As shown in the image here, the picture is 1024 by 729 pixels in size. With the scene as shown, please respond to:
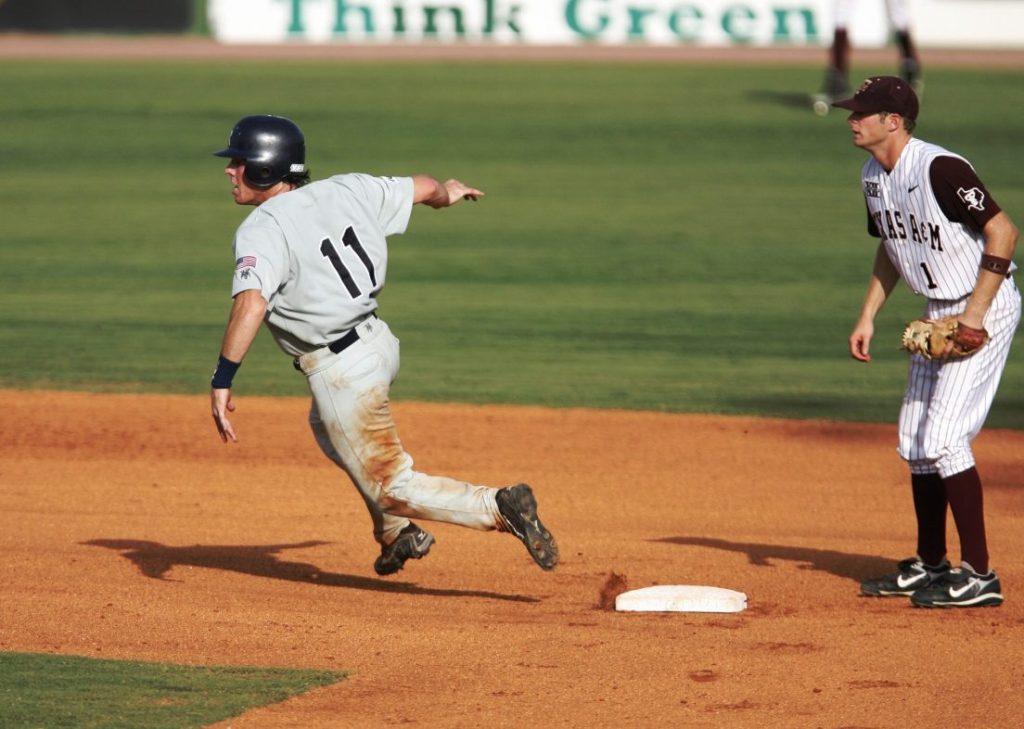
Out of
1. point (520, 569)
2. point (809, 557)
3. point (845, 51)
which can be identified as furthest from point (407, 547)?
point (845, 51)

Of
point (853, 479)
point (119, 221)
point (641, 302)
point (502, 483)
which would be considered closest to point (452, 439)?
point (502, 483)

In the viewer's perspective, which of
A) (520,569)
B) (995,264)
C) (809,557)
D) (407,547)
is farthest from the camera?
(809,557)

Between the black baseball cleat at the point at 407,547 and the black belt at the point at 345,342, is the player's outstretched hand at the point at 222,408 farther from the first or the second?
the black baseball cleat at the point at 407,547

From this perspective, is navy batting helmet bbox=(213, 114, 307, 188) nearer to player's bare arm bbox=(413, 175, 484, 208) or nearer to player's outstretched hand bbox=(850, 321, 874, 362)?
player's bare arm bbox=(413, 175, 484, 208)

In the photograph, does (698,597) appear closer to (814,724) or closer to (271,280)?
(814,724)

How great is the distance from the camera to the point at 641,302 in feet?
44.9

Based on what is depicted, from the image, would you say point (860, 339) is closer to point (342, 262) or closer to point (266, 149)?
point (342, 262)

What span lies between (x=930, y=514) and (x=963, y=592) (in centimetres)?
36

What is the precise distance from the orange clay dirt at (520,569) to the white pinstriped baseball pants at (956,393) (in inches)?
25.1

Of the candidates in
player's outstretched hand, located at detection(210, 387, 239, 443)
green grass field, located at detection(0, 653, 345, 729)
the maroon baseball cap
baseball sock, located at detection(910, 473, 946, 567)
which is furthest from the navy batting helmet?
baseball sock, located at detection(910, 473, 946, 567)

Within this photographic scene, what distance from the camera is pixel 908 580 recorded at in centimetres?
657

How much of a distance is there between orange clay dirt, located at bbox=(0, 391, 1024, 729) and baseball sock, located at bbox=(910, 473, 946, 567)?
0.25 meters

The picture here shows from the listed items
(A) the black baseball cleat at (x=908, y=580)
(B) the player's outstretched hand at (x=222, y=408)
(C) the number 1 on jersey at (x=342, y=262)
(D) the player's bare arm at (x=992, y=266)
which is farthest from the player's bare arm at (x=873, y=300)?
(B) the player's outstretched hand at (x=222, y=408)

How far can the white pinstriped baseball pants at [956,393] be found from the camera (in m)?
6.22
